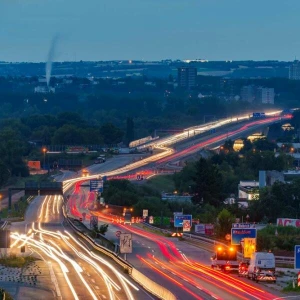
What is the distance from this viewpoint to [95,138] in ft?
641

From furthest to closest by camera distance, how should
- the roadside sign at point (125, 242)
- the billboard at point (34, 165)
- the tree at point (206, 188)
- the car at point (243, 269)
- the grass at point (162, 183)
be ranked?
the billboard at point (34, 165)
the grass at point (162, 183)
the tree at point (206, 188)
the roadside sign at point (125, 242)
the car at point (243, 269)

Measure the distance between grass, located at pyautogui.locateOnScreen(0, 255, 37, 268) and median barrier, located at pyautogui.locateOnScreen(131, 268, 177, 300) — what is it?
8828 millimetres

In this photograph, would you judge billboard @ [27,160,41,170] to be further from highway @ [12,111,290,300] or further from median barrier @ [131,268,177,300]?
median barrier @ [131,268,177,300]

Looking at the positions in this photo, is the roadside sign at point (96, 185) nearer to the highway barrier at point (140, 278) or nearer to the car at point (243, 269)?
the highway barrier at point (140, 278)

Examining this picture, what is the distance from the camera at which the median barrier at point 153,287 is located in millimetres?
41406

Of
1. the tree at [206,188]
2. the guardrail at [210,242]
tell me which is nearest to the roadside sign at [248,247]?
the guardrail at [210,242]

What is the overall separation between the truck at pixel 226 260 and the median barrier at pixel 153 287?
16.6 ft

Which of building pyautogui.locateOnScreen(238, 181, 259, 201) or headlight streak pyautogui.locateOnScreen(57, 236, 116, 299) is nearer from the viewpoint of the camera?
headlight streak pyautogui.locateOnScreen(57, 236, 116, 299)

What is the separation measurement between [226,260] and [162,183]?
8344cm

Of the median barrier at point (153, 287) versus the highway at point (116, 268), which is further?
the highway at point (116, 268)

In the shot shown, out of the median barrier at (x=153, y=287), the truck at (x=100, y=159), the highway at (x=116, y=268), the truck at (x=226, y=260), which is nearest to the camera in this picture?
the median barrier at (x=153, y=287)

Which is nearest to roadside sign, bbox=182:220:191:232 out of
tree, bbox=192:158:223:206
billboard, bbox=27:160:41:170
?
tree, bbox=192:158:223:206

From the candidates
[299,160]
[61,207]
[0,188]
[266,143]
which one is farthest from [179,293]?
[266,143]

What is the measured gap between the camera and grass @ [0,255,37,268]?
59.0m
